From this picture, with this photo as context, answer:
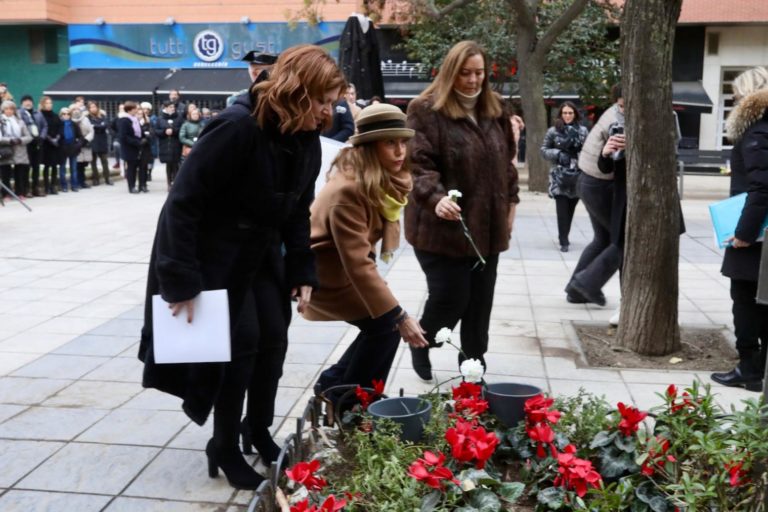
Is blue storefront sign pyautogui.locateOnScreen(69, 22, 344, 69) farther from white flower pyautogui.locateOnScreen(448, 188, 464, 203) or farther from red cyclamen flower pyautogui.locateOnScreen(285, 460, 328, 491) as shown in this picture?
red cyclamen flower pyautogui.locateOnScreen(285, 460, 328, 491)

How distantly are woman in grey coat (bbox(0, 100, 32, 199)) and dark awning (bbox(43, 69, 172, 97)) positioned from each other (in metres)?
15.3

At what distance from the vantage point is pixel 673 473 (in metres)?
2.56

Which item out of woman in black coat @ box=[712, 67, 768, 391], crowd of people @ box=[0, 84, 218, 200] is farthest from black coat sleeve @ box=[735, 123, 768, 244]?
crowd of people @ box=[0, 84, 218, 200]

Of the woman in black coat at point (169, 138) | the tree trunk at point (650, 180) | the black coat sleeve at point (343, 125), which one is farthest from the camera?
the woman in black coat at point (169, 138)

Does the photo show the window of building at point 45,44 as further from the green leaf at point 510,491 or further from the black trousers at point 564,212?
the green leaf at point 510,491

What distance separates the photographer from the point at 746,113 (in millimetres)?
4645

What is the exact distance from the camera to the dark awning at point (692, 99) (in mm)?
27266

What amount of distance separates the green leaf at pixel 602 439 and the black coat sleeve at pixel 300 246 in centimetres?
133

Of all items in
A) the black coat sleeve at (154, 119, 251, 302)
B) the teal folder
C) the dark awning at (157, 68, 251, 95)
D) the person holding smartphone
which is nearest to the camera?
the black coat sleeve at (154, 119, 251, 302)

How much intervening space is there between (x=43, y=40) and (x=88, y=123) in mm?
17152

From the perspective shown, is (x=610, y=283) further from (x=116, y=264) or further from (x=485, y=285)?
(x=116, y=264)

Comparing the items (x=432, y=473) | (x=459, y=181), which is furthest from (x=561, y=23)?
(x=432, y=473)

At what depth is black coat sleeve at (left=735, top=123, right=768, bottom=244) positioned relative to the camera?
4.54 m

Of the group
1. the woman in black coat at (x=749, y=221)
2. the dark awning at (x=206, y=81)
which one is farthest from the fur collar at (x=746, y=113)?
the dark awning at (x=206, y=81)
